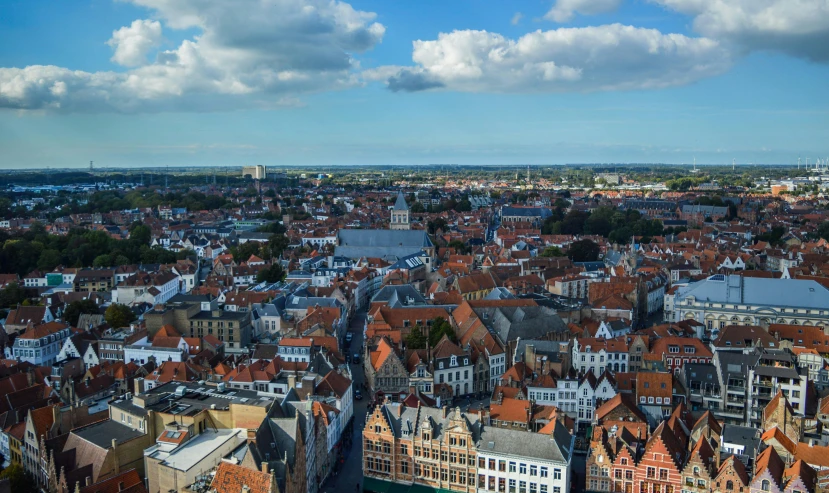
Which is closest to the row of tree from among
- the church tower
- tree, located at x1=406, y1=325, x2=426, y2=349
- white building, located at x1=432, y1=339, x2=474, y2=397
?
the church tower

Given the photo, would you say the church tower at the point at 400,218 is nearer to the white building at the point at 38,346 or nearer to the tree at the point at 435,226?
the tree at the point at 435,226

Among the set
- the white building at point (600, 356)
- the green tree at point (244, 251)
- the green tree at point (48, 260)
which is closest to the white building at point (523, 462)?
the white building at point (600, 356)

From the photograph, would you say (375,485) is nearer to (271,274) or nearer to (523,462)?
(523,462)

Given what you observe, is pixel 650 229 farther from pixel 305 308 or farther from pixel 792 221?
pixel 305 308

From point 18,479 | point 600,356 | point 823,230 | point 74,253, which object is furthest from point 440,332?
point 823,230

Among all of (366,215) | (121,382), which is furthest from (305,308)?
(366,215)

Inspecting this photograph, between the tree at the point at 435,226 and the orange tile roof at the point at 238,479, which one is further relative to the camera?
the tree at the point at 435,226
